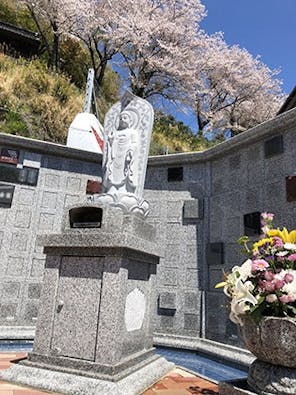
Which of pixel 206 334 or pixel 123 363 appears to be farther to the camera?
pixel 206 334

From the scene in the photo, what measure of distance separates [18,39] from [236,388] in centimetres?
2235

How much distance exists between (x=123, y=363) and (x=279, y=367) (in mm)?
1915

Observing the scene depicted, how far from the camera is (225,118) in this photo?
2464 centimetres

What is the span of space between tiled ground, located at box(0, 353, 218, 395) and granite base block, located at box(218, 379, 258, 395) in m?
1.37

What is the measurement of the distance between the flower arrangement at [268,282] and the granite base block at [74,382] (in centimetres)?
157

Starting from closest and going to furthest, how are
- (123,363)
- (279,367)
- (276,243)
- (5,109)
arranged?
(279,367) → (276,243) → (123,363) → (5,109)

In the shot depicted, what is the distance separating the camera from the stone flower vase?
7.42 feet

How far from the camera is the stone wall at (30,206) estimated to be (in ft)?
22.0

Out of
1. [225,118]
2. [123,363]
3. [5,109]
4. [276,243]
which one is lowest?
[123,363]

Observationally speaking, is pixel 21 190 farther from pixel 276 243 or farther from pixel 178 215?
pixel 276 243

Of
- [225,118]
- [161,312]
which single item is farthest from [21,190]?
[225,118]

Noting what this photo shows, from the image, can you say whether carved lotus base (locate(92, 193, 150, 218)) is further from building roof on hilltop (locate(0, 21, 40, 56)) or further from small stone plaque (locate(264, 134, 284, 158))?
building roof on hilltop (locate(0, 21, 40, 56))

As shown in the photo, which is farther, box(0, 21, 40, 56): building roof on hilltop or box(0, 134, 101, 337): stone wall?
box(0, 21, 40, 56): building roof on hilltop

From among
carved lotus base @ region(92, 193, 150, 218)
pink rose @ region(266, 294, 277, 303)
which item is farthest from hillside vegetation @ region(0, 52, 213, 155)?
pink rose @ region(266, 294, 277, 303)
